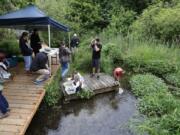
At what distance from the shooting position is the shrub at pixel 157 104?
8.05 meters

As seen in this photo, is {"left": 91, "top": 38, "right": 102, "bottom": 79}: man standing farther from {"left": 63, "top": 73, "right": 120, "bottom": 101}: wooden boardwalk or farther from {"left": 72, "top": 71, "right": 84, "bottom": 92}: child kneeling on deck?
{"left": 72, "top": 71, "right": 84, "bottom": 92}: child kneeling on deck

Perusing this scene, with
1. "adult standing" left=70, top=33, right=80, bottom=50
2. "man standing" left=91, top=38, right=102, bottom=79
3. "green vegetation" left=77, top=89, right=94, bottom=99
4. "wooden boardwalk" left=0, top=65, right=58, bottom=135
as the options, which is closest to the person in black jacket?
"wooden boardwalk" left=0, top=65, right=58, bottom=135

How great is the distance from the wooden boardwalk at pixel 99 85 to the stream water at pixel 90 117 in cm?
23

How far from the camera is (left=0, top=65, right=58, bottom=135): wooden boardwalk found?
6.36m

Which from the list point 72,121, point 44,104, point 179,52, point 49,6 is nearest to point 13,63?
A: point 44,104

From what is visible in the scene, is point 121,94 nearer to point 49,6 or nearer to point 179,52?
point 179,52

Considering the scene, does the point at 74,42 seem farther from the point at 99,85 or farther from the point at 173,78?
the point at 173,78

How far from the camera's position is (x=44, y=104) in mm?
9180

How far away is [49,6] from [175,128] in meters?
15.4

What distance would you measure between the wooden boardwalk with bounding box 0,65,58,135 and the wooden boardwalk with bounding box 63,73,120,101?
141cm

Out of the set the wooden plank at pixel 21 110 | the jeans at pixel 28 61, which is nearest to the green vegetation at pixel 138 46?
the jeans at pixel 28 61

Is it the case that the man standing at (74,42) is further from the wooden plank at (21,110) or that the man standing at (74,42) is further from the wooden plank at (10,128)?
the wooden plank at (10,128)

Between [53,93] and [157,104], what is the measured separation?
3.50 metres

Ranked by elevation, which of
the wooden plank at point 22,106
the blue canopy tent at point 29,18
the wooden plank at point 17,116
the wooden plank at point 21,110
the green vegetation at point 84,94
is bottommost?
the green vegetation at point 84,94
